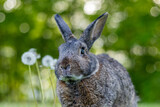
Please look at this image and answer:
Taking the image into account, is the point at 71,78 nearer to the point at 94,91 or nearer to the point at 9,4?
the point at 94,91

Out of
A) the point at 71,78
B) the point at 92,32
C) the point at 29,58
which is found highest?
the point at 92,32

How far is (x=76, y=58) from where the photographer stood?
3.79 m

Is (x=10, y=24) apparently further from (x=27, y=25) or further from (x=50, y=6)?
(x=50, y=6)

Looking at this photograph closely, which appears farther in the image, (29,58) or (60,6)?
(60,6)

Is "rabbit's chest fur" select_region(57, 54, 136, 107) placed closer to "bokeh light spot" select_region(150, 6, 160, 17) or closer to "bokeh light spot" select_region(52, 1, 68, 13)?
"bokeh light spot" select_region(52, 1, 68, 13)

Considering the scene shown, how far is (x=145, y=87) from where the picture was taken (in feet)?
63.5

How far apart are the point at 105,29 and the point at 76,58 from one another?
52.4ft

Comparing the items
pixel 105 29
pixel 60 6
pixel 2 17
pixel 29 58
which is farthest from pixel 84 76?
pixel 2 17

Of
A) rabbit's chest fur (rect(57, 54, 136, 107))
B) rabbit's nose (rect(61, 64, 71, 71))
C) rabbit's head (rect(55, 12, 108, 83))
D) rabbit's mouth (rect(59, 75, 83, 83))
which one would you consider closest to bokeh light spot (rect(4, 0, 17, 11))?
rabbit's head (rect(55, 12, 108, 83))

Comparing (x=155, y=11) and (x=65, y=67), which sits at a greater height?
(x=155, y=11)

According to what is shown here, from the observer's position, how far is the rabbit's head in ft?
12.0

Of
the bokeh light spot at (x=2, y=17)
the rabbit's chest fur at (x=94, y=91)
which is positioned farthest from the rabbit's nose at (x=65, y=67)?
the bokeh light spot at (x=2, y=17)

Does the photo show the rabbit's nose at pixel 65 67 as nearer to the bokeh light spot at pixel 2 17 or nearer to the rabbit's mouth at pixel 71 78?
the rabbit's mouth at pixel 71 78

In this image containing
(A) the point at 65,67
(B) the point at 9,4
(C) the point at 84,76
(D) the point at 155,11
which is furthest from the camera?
(D) the point at 155,11
